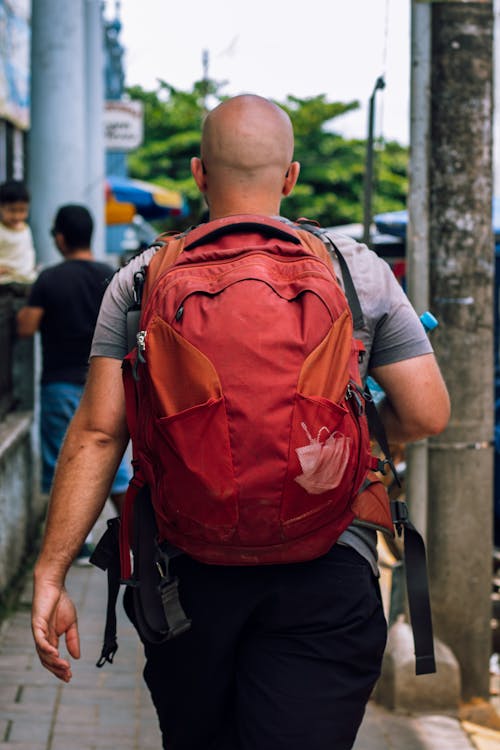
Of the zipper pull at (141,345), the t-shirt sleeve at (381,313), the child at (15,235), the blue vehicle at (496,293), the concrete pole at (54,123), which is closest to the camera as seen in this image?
the zipper pull at (141,345)

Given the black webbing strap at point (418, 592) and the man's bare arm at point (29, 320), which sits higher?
the man's bare arm at point (29, 320)

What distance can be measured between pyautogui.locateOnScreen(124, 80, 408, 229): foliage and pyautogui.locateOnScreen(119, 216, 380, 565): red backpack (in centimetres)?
3878

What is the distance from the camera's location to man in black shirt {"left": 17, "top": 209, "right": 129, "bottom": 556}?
→ 6688 millimetres

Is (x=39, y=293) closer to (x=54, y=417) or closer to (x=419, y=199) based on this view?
(x=54, y=417)

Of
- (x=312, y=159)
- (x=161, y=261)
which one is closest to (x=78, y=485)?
(x=161, y=261)

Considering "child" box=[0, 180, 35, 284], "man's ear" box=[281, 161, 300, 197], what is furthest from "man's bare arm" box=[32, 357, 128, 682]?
"child" box=[0, 180, 35, 284]

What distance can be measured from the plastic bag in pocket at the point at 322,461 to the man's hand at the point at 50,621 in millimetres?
704

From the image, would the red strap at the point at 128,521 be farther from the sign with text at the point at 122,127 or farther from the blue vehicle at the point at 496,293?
the sign with text at the point at 122,127

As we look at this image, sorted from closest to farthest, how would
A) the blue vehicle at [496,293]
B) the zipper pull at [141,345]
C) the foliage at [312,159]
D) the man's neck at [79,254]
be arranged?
the zipper pull at [141,345] < the man's neck at [79,254] < the blue vehicle at [496,293] < the foliage at [312,159]

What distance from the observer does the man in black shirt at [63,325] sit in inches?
263

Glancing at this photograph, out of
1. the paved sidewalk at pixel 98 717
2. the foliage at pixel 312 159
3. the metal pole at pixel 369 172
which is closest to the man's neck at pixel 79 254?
the paved sidewalk at pixel 98 717

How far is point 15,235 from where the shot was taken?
28.0 feet

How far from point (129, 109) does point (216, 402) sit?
14259mm

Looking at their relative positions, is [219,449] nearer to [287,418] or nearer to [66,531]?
[287,418]
